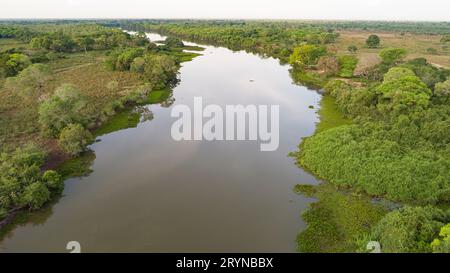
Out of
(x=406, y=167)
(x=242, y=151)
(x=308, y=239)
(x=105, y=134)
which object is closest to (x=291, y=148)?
(x=242, y=151)

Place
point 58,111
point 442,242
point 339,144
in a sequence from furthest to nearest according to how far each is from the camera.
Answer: point 58,111 → point 339,144 → point 442,242

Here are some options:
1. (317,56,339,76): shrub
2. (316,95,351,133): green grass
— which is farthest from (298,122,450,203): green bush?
(317,56,339,76): shrub

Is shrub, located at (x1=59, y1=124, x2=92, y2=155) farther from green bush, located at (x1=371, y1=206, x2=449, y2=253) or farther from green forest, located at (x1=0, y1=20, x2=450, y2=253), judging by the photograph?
green bush, located at (x1=371, y1=206, x2=449, y2=253)

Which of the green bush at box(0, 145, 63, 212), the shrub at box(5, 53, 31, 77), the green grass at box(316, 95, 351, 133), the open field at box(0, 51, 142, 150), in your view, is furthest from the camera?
the shrub at box(5, 53, 31, 77)

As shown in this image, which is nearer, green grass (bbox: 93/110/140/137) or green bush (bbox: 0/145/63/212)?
green bush (bbox: 0/145/63/212)

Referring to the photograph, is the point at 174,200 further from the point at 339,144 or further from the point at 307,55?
the point at 307,55

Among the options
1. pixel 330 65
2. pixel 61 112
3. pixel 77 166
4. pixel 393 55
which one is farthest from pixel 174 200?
pixel 393 55

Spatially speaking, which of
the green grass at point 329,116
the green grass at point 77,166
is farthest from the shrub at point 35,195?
the green grass at point 329,116
